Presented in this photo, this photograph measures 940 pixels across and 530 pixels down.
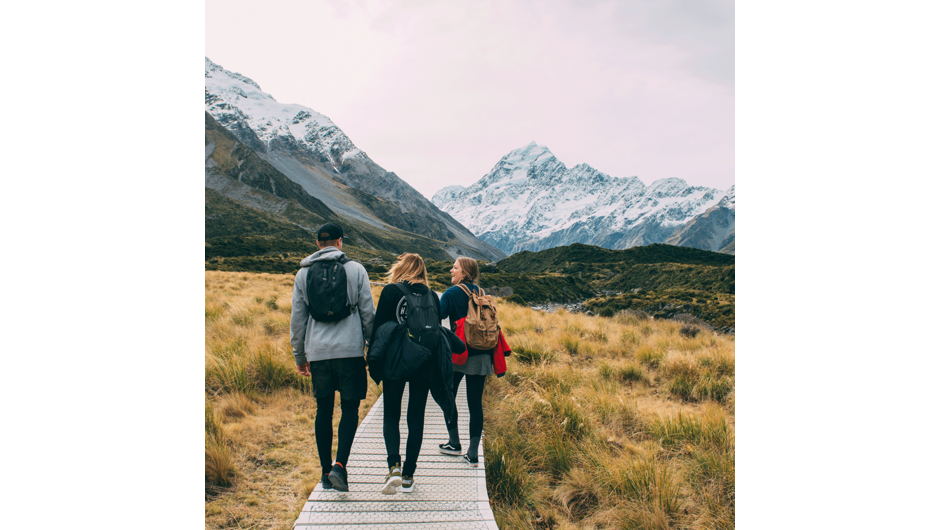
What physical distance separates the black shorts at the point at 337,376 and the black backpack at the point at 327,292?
0.34 metres

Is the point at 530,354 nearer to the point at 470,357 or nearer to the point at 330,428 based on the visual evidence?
the point at 470,357

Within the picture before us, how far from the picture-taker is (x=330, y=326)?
3.00 meters

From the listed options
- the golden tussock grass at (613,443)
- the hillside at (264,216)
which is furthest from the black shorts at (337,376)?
the hillside at (264,216)

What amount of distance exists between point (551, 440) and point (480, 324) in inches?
60.5

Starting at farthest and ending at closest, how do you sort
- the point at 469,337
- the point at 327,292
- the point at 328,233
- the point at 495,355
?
the point at 495,355
the point at 469,337
the point at 328,233
the point at 327,292

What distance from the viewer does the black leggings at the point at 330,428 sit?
3.06m

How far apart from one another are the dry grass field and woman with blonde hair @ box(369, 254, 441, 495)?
748 mm

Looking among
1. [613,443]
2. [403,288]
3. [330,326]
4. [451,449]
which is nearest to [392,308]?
[403,288]

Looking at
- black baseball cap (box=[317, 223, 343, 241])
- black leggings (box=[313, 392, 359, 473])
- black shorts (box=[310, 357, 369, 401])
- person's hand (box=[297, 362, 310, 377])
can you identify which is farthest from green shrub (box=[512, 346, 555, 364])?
black baseball cap (box=[317, 223, 343, 241])

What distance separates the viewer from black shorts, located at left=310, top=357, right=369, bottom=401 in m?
3.00
